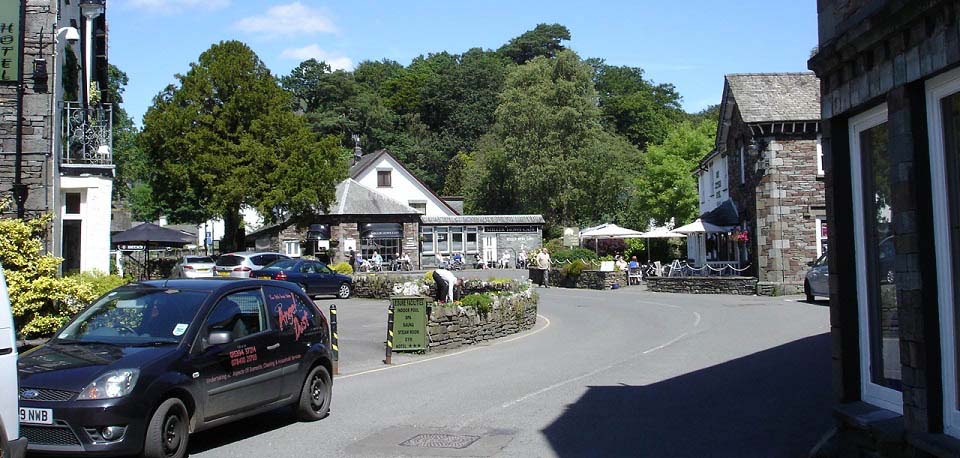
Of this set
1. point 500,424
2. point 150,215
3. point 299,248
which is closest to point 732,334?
point 500,424

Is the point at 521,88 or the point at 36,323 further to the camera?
the point at 521,88

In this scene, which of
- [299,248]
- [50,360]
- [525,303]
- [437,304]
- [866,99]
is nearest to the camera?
[866,99]

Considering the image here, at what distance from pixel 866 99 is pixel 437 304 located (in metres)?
12.6

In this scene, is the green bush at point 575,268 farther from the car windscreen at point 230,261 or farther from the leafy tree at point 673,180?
the leafy tree at point 673,180

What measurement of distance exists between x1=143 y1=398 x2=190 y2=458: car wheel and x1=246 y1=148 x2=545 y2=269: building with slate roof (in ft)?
145

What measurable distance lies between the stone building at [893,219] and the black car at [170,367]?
5.71 m

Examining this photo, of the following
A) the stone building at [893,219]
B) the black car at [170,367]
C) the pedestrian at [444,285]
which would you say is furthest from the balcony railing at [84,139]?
the stone building at [893,219]

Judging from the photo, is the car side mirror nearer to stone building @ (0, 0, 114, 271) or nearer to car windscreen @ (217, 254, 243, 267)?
stone building @ (0, 0, 114, 271)

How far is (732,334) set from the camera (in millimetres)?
19203

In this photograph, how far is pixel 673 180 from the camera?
6222cm

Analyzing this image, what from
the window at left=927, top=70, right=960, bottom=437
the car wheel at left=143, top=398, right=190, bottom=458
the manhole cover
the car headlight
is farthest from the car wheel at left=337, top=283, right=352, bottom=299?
the window at left=927, top=70, right=960, bottom=437

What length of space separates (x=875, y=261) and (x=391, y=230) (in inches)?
1936

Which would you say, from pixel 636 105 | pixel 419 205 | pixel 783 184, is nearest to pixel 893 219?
pixel 783 184

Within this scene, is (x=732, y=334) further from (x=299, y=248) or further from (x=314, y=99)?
(x=314, y=99)
